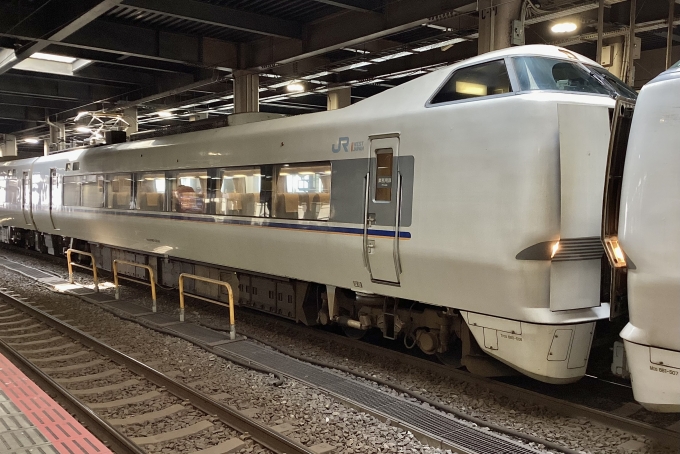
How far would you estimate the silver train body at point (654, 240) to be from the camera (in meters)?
4.11

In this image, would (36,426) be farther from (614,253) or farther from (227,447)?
(614,253)

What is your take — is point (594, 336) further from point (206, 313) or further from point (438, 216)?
point (206, 313)

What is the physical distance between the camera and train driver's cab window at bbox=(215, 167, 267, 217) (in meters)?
8.66

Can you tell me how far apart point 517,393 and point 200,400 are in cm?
337

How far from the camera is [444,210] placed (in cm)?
579

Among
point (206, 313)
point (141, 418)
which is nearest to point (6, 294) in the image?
point (206, 313)

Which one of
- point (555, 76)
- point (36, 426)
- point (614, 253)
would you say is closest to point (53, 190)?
point (36, 426)

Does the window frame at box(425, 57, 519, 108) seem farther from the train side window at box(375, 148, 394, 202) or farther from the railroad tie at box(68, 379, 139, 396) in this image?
the railroad tie at box(68, 379, 139, 396)

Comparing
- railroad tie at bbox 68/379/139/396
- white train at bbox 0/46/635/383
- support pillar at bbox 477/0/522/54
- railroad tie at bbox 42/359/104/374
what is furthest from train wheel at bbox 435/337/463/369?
support pillar at bbox 477/0/522/54

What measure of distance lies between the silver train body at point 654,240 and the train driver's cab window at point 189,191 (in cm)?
718

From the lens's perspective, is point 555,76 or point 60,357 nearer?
point 555,76

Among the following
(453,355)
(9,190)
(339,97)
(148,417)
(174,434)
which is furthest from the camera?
(9,190)

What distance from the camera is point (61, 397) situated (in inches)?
247

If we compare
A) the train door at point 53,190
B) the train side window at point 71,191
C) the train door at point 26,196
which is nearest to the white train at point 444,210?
the train side window at point 71,191
